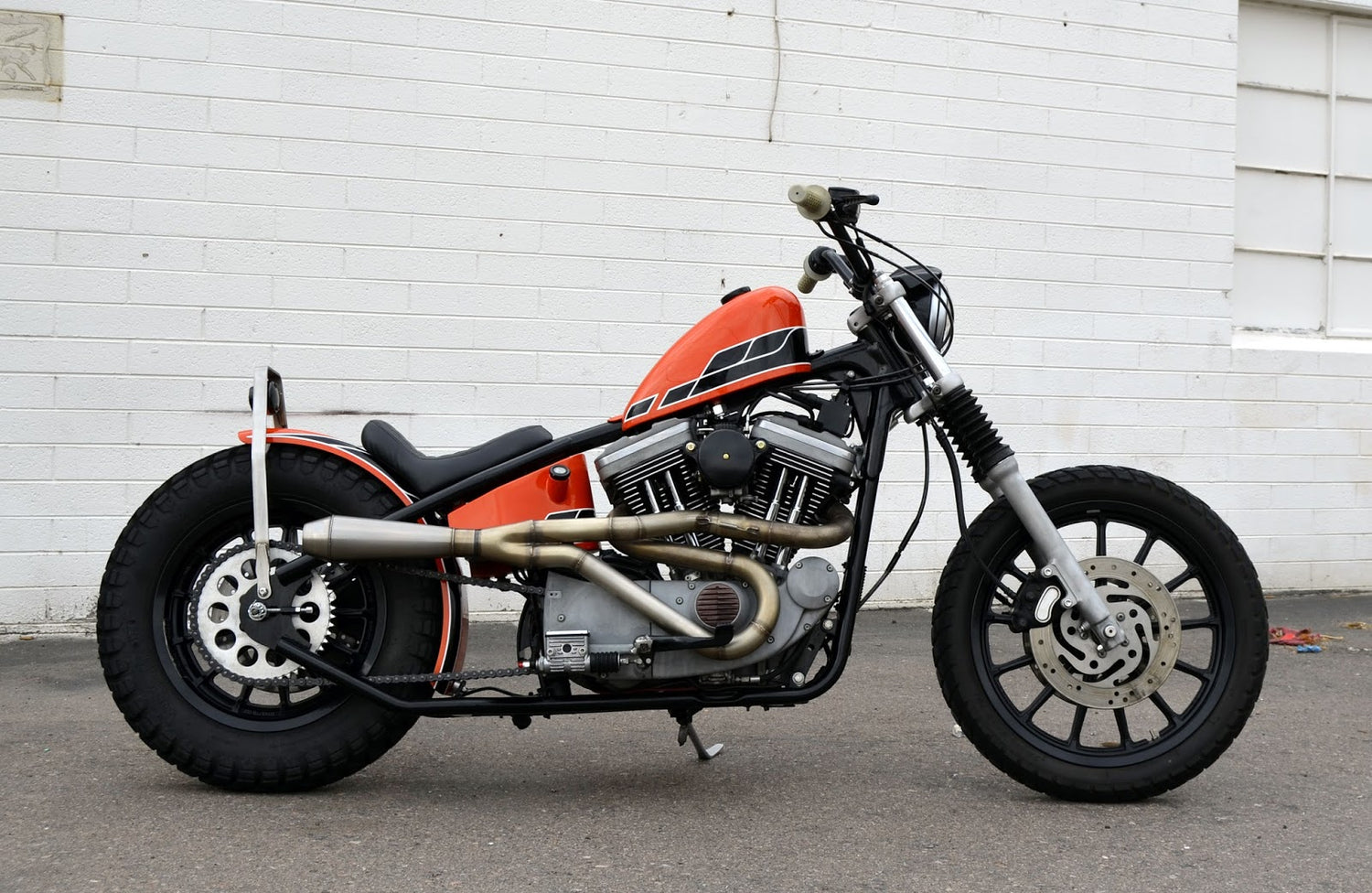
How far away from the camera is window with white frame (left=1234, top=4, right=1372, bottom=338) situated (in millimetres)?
7352

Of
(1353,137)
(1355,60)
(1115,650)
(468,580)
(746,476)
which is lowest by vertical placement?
(1115,650)

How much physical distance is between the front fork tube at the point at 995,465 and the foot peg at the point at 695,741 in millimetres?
981

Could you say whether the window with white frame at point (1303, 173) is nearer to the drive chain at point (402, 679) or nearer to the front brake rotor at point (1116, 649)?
the front brake rotor at point (1116, 649)

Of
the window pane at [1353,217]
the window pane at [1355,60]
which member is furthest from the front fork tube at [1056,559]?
the window pane at [1355,60]

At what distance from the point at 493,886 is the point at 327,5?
4.65 meters

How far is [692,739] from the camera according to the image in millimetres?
3514

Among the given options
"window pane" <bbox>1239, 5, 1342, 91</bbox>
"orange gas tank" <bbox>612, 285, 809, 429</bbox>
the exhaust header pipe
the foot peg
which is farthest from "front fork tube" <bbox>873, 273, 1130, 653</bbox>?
"window pane" <bbox>1239, 5, 1342, 91</bbox>

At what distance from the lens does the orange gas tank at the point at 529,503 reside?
3.24 m

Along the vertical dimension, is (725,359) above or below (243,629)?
above

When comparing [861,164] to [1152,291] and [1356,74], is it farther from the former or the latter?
[1356,74]

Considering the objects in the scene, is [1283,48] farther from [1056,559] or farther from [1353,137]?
[1056,559]

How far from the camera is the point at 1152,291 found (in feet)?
23.0

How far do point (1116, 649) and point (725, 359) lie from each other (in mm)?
1225

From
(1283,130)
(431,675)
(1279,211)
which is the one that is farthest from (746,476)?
(1283,130)
